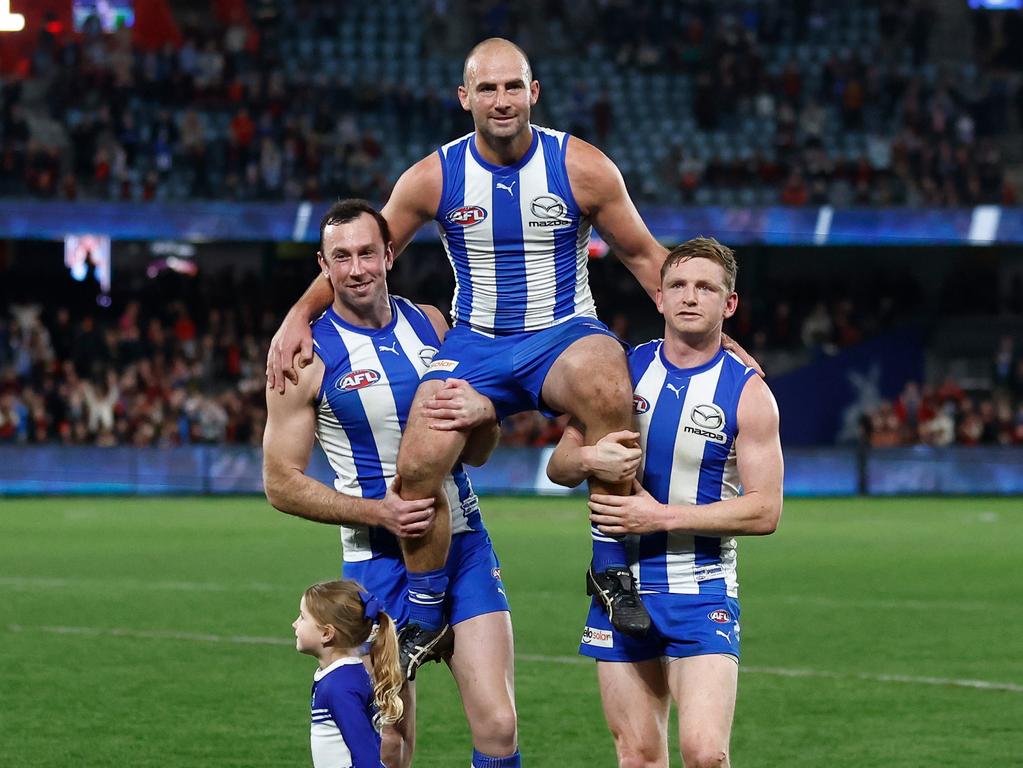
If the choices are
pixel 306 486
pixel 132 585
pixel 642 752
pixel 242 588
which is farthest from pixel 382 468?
pixel 132 585

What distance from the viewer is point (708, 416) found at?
17.7ft

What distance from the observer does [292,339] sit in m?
5.93

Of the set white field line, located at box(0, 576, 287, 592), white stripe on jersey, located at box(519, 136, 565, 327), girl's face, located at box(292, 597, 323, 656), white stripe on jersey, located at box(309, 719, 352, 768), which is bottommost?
white field line, located at box(0, 576, 287, 592)

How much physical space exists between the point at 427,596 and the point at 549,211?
1465 mm

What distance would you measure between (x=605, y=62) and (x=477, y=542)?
24998 millimetres

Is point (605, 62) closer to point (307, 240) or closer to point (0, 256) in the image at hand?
point (307, 240)

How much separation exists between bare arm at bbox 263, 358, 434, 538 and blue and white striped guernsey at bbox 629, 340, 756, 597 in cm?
79

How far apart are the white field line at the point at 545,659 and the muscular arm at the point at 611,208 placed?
474 centimetres

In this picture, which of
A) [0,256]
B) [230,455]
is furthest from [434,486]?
[0,256]

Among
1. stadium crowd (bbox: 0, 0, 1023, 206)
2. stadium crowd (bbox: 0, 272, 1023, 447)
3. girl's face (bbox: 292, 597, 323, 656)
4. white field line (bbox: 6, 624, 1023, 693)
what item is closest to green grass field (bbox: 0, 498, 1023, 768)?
white field line (bbox: 6, 624, 1023, 693)

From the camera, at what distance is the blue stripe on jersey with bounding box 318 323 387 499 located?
5.95 m

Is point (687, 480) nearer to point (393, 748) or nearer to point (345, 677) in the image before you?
point (345, 677)

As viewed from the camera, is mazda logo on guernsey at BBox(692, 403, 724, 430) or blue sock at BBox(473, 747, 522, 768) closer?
mazda logo on guernsey at BBox(692, 403, 724, 430)

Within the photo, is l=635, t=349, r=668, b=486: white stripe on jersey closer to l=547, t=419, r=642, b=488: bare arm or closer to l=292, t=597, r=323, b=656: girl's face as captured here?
l=547, t=419, r=642, b=488: bare arm
